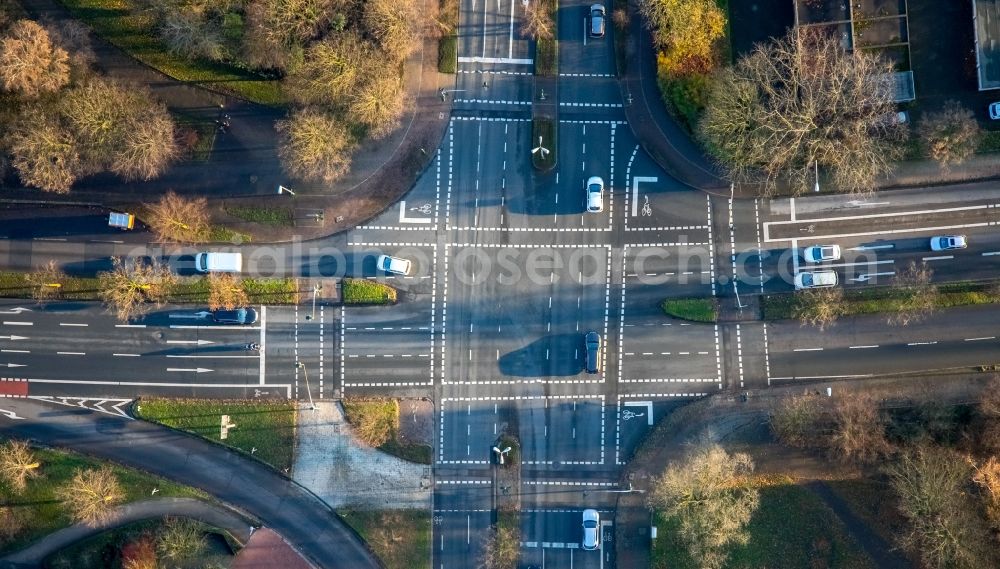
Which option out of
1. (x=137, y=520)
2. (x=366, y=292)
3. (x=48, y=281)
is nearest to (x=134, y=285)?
(x=48, y=281)

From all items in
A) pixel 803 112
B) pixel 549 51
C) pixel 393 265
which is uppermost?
pixel 549 51

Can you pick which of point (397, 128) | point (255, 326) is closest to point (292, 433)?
point (255, 326)

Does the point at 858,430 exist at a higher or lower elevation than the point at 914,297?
lower

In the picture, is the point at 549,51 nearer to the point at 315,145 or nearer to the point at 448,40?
the point at 448,40

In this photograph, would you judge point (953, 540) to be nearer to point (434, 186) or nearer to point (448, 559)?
point (448, 559)

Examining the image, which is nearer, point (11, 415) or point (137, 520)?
point (137, 520)
